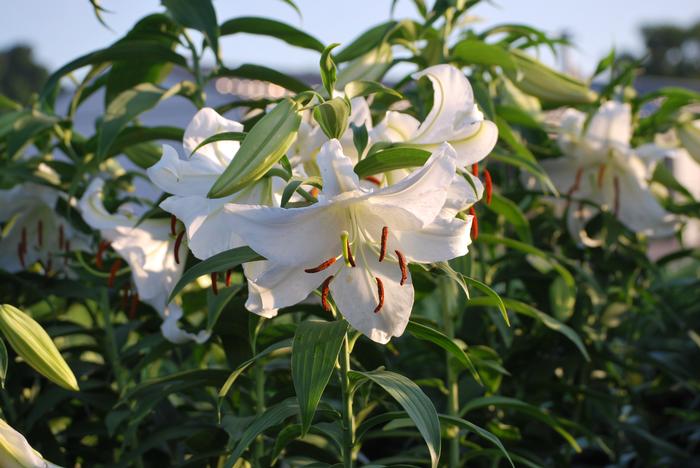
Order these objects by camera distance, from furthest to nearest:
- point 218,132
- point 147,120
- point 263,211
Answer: point 147,120, point 218,132, point 263,211

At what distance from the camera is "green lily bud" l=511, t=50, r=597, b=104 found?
1.46 metres

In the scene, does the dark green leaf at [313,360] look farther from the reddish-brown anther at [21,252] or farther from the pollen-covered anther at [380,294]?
the reddish-brown anther at [21,252]

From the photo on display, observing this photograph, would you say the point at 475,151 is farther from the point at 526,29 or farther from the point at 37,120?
the point at 37,120

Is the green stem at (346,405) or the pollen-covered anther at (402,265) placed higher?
the pollen-covered anther at (402,265)

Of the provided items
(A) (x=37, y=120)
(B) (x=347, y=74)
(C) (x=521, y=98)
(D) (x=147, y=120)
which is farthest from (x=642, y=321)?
(D) (x=147, y=120)

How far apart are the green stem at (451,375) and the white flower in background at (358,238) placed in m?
0.50

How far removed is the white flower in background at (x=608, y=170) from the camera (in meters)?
1.67

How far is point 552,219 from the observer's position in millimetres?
1813

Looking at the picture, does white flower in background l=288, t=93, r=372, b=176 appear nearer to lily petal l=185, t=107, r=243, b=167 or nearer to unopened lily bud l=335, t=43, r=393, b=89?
lily petal l=185, t=107, r=243, b=167

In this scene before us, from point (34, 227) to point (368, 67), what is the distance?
601 millimetres

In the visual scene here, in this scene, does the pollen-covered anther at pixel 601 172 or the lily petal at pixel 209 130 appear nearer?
the lily petal at pixel 209 130

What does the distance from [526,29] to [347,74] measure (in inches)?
11.3

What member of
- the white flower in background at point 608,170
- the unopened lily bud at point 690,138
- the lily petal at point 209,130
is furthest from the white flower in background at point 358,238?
the unopened lily bud at point 690,138

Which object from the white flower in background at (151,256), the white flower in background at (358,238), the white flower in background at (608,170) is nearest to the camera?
the white flower in background at (358,238)
